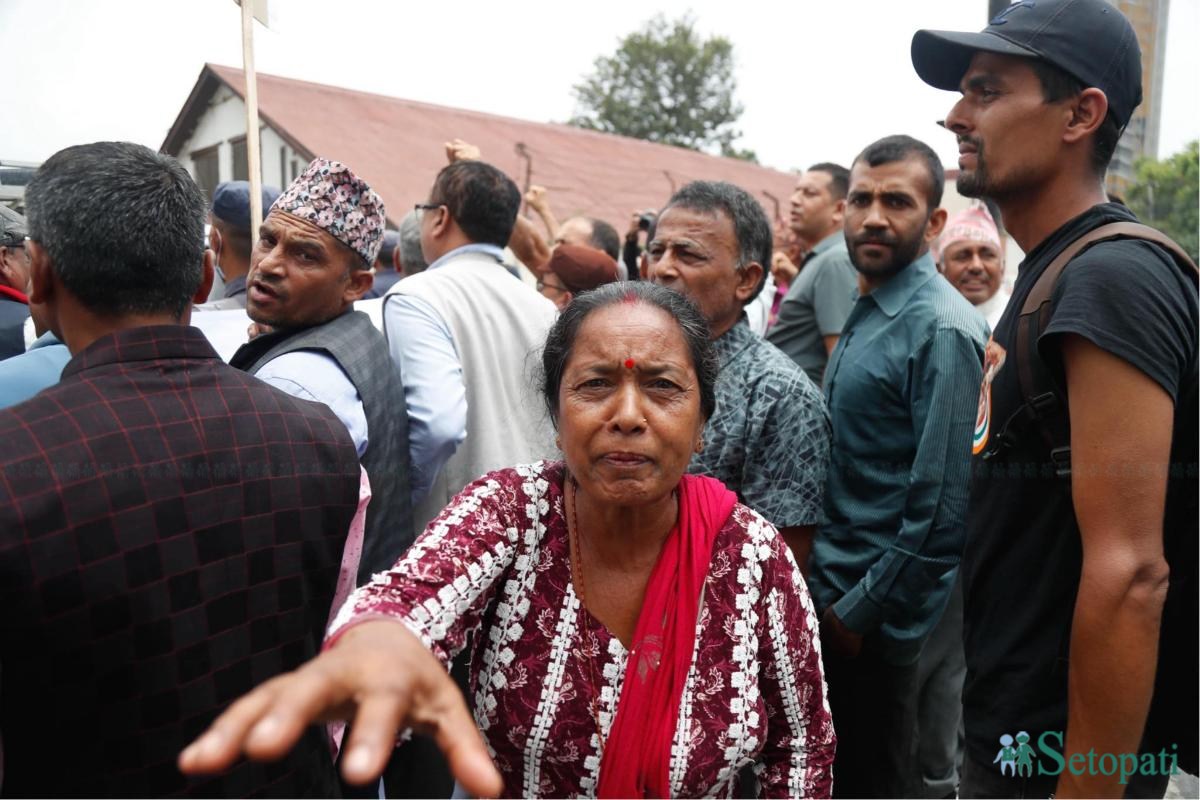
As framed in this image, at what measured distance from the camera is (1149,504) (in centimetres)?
159

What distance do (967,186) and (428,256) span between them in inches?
88.1

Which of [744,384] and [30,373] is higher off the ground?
[30,373]

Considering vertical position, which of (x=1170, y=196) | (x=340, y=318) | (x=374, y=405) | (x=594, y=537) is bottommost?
(x=594, y=537)

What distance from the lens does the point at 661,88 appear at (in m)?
54.8

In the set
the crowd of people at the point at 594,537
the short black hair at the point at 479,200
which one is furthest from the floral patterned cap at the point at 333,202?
the short black hair at the point at 479,200

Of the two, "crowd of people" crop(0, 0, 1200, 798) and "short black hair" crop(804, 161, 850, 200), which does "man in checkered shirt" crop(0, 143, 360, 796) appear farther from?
"short black hair" crop(804, 161, 850, 200)

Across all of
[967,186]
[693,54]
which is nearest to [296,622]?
[967,186]

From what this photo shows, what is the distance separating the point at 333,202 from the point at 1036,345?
200cm

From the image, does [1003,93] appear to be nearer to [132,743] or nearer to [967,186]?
[967,186]

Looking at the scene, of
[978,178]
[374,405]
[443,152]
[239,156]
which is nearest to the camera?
[978,178]

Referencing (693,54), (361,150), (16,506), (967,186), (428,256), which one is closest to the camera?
(16,506)

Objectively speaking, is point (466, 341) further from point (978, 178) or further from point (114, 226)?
point (978, 178)

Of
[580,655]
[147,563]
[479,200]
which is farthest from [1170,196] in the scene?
[147,563]

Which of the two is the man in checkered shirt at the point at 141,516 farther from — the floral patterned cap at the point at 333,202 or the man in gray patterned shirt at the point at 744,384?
the man in gray patterned shirt at the point at 744,384
